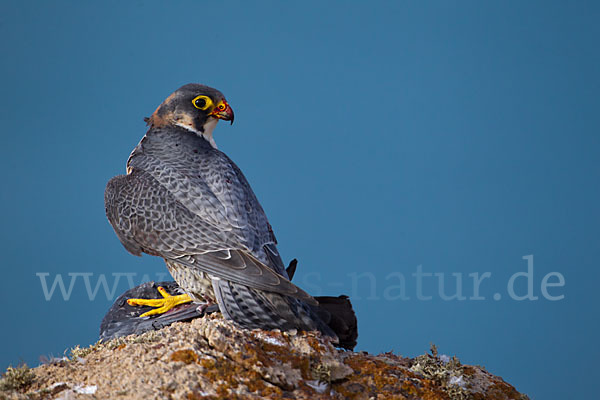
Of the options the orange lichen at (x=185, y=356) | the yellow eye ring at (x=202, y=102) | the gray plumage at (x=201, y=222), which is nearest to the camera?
the orange lichen at (x=185, y=356)

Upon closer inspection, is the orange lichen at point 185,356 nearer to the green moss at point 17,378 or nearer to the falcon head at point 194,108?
the green moss at point 17,378

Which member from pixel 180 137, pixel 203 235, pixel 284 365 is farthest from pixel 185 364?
pixel 180 137

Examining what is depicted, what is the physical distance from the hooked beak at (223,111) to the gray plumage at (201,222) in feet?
0.17

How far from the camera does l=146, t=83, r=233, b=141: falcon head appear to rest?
5.11m

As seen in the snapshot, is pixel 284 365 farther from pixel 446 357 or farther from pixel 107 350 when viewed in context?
pixel 446 357

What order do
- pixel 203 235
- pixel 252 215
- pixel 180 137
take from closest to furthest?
pixel 203 235 → pixel 252 215 → pixel 180 137

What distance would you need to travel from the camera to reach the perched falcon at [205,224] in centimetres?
424

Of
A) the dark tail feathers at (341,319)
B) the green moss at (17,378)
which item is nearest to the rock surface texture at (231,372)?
the green moss at (17,378)

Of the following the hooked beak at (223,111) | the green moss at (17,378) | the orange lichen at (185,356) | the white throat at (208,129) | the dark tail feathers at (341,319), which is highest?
the hooked beak at (223,111)

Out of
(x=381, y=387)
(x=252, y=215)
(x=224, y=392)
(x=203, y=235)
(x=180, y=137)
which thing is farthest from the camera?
(x=180, y=137)

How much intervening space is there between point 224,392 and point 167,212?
5.50 feet

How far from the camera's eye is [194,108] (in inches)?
201

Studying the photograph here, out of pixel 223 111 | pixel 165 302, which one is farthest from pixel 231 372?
pixel 223 111

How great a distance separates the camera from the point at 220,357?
145 inches
